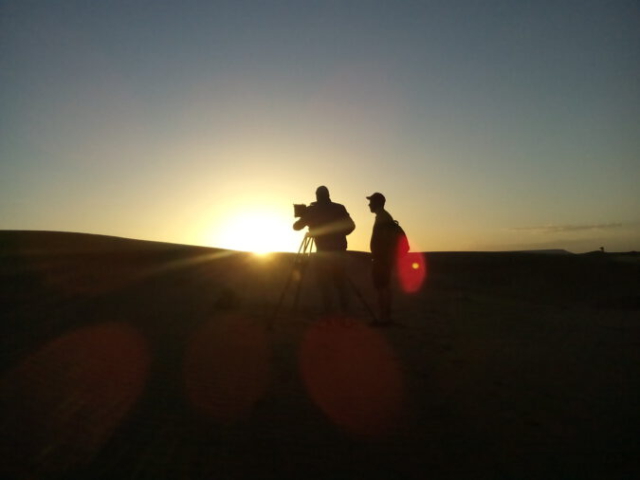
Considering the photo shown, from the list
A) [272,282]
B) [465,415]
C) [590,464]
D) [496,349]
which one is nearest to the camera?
[590,464]

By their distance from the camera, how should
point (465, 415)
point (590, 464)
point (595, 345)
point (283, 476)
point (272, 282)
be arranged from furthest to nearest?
1. point (272, 282)
2. point (595, 345)
3. point (465, 415)
4. point (590, 464)
5. point (283, 476)

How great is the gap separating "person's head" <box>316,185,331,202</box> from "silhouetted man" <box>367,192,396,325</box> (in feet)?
2.37

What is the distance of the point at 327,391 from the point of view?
6.06 meters

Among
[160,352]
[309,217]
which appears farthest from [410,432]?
[309,217]

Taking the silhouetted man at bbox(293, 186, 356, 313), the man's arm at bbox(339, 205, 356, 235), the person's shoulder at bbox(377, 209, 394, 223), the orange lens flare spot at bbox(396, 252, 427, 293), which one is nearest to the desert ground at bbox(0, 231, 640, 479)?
the silhouetted man at bbox(293, 186, 356, 313)

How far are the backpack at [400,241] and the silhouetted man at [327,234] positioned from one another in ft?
2.33

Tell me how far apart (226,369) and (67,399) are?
1.71 metres

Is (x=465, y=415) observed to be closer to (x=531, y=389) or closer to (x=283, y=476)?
(x=531, y=389)

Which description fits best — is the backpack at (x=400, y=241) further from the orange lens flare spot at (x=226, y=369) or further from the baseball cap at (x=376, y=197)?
the orange lens flare spot at (x=226, y=369)

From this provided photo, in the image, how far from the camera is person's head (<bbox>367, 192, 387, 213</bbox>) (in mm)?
9727

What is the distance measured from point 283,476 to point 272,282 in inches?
472

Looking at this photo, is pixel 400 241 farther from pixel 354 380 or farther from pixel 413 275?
pixel 413 275

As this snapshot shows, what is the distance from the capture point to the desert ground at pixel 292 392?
461 centimetres

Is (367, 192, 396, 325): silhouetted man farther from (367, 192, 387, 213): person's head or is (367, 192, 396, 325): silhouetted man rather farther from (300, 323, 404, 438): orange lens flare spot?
(300, 323, 404, 438): orange lens flare spot
